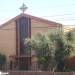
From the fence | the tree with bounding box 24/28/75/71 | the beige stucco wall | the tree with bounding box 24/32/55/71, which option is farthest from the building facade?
the tree with bounding box 24/32/55/71

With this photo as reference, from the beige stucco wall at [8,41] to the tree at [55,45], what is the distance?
9.62 metres

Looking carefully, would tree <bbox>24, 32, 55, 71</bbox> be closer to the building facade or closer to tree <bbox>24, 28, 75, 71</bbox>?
tree <bbox>24, 28, 75, 71</bbox>

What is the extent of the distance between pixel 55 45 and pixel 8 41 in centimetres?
1260

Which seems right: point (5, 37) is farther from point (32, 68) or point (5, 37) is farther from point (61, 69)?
point (61, 69)

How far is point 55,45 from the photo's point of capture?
1752cm

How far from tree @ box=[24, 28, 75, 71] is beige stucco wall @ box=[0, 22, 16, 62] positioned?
31.6 ft

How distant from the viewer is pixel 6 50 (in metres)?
27.1

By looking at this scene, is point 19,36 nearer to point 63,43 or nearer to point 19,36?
point 19,36

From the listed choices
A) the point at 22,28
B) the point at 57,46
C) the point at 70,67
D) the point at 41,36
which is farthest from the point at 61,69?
the point at 22,28

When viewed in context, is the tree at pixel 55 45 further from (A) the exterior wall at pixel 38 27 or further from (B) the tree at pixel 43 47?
(A) the exterior wall at pixel 38 27

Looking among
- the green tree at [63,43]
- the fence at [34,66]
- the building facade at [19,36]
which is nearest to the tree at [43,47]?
the green tree at [63,43]

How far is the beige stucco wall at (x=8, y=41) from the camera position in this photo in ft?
87.6

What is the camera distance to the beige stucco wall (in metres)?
26.7

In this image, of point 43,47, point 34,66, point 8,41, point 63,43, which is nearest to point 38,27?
point 34,66
